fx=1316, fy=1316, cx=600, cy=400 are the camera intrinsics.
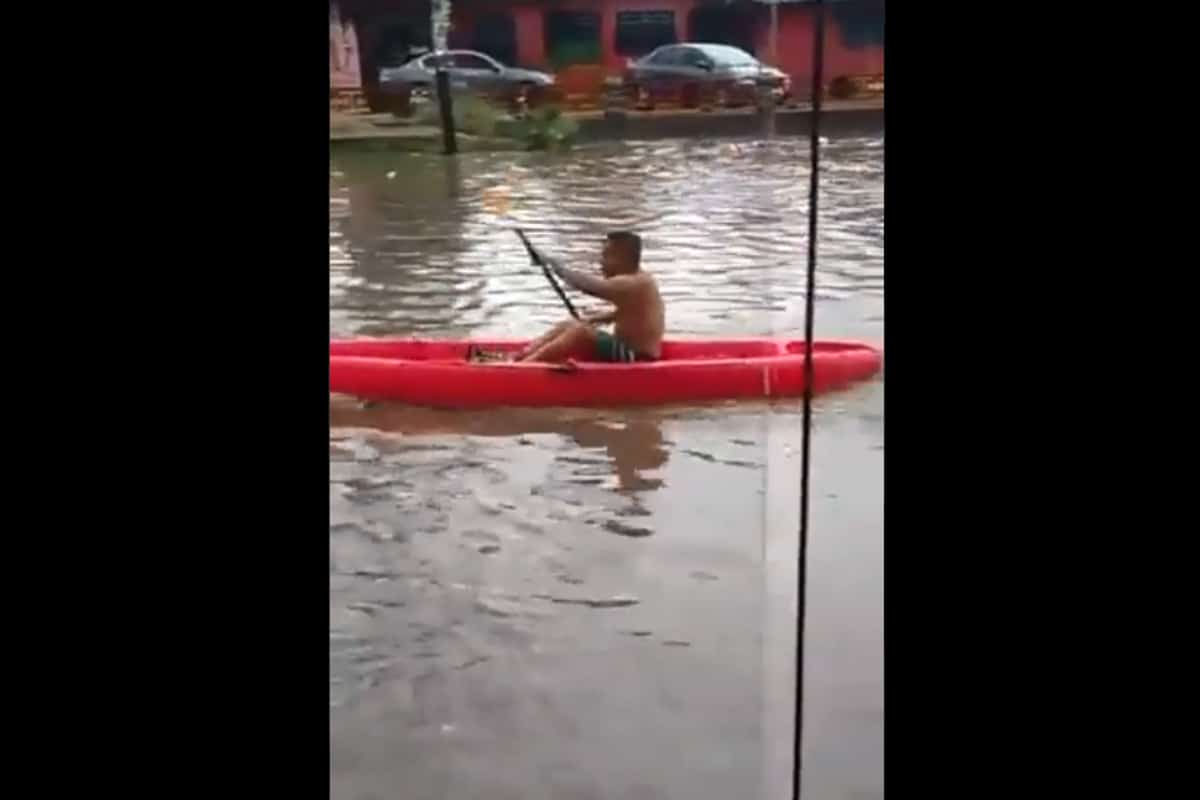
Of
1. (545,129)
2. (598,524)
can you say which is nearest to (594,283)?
(545,129)

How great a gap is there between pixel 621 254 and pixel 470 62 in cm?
24

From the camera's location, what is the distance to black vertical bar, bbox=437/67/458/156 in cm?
117

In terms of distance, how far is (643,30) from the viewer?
1.17 m

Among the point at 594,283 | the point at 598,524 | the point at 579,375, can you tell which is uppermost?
the point at 594,283

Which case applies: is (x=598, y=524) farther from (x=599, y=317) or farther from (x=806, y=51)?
(x=806, y=51)

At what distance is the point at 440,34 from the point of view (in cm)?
115

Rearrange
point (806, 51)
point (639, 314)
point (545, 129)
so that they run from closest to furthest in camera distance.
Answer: point (806, 51) → point (545, 129) → point (639, 314)

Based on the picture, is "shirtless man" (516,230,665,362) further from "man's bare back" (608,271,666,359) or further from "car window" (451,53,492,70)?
"car window" (451,53,492,70)

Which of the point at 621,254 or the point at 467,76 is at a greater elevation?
the point at 467,76

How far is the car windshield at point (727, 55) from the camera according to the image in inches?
46.1
